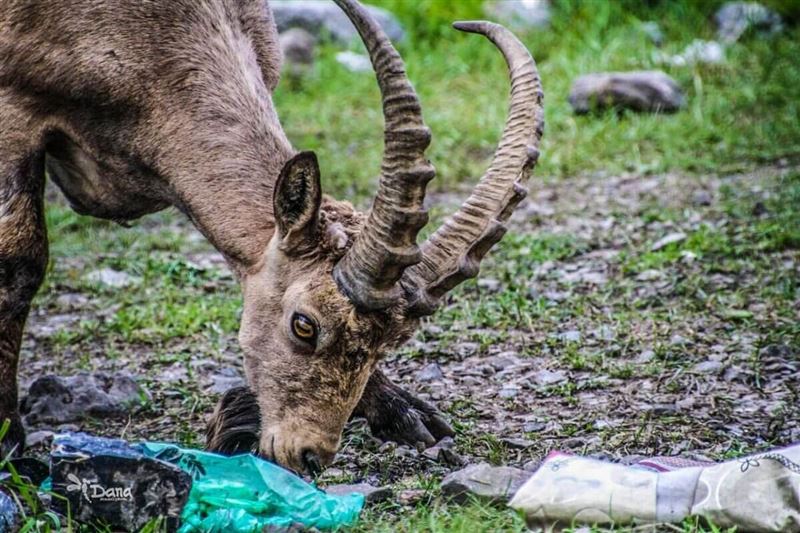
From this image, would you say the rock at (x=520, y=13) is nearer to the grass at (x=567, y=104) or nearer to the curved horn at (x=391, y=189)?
the grass at (x=567, y=104)

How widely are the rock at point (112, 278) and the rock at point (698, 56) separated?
741 cm

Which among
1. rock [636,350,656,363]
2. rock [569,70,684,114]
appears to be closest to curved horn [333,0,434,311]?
rock [636,350,656,363]

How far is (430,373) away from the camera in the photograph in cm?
710

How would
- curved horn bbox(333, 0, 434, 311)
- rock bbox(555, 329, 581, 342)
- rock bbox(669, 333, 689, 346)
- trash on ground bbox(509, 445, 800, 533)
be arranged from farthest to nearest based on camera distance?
1. rock bbox(555, 329, 581, 342)
2. rock bbox(669, 333, 689, 346)
3. curved horn bbox(333, 0, 434, 311)
4. trash on ground bbox(509, 445, 800, 533)

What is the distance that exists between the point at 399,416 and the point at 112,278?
156 inches

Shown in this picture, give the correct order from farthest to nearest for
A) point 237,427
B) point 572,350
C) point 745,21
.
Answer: point 745,21, point 572,350, point 237,427

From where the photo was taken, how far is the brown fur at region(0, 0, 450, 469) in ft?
17.9

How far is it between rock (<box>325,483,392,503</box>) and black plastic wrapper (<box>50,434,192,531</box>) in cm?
79

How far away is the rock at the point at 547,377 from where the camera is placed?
686 centimetres

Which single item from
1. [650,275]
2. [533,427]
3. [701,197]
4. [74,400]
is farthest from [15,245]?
[701,197]

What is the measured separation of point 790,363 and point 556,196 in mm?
4336

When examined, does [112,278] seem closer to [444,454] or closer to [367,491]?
[444,454]

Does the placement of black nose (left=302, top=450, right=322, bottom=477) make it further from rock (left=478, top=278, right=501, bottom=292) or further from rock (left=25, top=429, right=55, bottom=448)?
rock (left=478, top=278, right=501, bottom=292)

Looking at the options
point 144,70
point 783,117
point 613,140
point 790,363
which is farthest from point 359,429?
point 783,117
